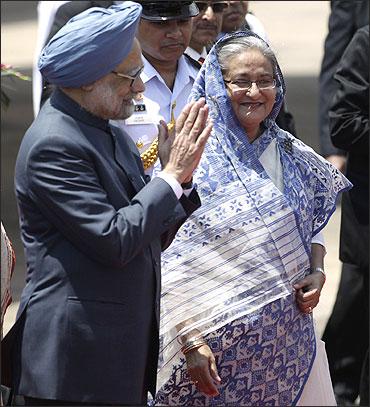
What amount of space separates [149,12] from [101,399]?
180cm

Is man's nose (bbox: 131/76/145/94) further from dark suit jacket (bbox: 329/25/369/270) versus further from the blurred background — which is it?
dark suit jacket (bbox: 329/25/369/270)

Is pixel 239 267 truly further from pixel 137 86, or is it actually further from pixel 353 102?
pixel 353 102

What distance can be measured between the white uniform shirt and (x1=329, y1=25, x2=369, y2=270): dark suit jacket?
1.05 meters

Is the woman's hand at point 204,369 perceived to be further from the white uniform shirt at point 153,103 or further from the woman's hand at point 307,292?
the white uniform shirt at point 153,103

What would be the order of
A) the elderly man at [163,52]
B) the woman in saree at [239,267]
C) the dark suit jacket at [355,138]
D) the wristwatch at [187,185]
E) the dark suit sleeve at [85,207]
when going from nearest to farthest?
the dark suit sleeve at [85,207]
the wristwatch at [187,185]
the woman in saree at [239,267]
the elderly man at [163,52]
the dark suit jacket at [355,138]

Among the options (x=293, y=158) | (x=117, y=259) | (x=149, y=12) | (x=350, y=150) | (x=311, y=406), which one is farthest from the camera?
(x=350, y=150)

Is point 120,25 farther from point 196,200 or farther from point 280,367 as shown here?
point 280,367

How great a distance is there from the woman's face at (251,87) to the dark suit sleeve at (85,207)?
0.76 meters

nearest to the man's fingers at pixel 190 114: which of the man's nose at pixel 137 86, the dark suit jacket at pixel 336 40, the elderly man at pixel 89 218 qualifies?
the elderly man at pixel 89 218

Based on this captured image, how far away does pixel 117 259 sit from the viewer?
3467 millimetres

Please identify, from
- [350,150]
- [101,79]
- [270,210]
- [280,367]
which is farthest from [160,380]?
[350,150]

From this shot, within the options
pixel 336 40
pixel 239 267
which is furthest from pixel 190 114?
pixel 336 40

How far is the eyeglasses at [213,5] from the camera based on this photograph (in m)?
5.55

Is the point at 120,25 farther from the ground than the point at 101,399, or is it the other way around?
the point at 120,25
